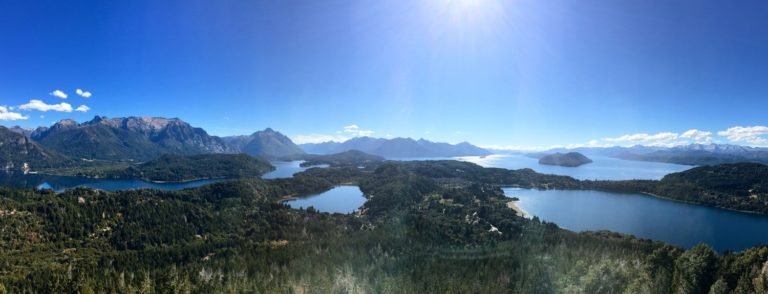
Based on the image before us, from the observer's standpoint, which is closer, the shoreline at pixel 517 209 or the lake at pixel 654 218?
the lake at pixel 654 218

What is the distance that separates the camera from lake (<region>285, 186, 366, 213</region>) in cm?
14262

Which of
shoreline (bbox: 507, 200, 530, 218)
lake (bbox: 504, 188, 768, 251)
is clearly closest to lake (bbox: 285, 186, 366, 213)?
shoreline (bbox: 507, 200, 530, 218)

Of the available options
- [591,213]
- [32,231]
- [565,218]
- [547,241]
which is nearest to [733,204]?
[591,213]

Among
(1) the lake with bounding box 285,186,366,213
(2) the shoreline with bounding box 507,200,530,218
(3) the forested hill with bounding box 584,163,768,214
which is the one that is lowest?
(1) the lake with bounding box 285,186,366,213

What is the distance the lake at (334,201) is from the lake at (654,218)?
7107cm


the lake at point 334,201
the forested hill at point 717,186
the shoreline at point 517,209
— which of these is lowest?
the lake at point 334,201

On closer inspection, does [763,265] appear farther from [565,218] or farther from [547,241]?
[565,218]

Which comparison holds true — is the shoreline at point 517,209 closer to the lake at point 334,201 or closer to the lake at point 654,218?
the lake at point 654,218

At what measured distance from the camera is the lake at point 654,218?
95562 mm

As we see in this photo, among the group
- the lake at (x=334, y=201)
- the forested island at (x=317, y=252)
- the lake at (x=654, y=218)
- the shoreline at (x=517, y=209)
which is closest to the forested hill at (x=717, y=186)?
the lake at (x=654, y=218)

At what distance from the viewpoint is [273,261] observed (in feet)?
212

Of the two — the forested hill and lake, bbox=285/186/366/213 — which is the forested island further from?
the forested hill

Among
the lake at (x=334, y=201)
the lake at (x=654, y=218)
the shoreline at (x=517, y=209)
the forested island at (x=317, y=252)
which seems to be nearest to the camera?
the forested island at (x=317, y=252)

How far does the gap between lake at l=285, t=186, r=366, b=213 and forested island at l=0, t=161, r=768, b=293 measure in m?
15.7
